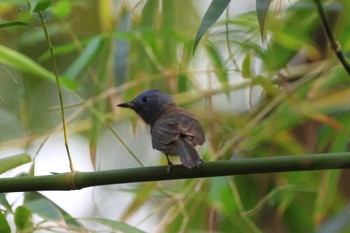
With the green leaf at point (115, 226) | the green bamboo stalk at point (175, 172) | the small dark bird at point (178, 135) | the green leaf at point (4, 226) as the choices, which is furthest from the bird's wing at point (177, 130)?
the green leaf at point (4, 226)

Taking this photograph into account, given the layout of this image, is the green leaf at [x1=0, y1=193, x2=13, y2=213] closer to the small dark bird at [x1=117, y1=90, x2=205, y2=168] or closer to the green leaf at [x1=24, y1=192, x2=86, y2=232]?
the green leaf at [x1=24, y1=192, x2=86, y2=232]

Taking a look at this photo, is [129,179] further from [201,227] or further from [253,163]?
[201,227]

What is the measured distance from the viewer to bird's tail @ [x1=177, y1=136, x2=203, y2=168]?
1763 mm

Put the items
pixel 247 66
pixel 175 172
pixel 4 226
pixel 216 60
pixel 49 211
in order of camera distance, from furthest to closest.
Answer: pixel 216 60
pixel 247 66
pixel 49 211
pixel 4 226
pixel 175 172

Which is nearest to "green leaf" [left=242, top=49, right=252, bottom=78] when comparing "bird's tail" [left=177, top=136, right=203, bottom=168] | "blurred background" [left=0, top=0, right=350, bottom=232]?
"blurred background" [left=0, top=0, right=350, bottom=232]

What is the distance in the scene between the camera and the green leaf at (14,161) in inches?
74.4

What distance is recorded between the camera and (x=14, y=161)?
189 centimetres

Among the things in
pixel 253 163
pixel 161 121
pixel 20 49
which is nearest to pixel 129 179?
pixel 253 163

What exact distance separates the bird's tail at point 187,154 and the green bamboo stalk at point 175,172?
0.04 meters

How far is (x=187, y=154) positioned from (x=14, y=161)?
41 centimetres

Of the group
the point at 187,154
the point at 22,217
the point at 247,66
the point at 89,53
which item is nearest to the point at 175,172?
the point at 187,154

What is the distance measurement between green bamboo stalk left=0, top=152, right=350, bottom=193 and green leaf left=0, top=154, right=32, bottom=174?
0.26 m

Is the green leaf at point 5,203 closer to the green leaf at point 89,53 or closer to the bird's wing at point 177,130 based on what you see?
the bird's wing at point 177,130

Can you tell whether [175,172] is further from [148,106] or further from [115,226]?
[148,106]
